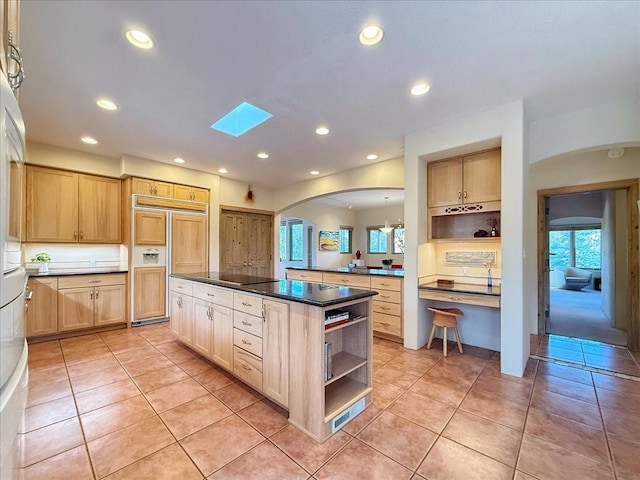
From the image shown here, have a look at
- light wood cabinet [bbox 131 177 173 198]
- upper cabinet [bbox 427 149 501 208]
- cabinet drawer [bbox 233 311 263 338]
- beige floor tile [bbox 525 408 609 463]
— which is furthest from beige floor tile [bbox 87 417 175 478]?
light wood cabinet [bbox 131 177 173 198]

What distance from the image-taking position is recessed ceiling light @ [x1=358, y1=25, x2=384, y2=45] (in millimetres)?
1802

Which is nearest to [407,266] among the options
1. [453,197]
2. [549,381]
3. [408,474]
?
[453,197]

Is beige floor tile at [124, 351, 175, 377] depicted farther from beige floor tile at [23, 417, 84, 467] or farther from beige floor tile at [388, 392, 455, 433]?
beige floor tile at [388, 392, 455, 433]

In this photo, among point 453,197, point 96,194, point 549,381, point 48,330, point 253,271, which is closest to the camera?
point 549,381

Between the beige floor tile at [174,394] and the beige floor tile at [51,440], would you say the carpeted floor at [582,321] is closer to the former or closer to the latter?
the beige floor tile at [174,394]

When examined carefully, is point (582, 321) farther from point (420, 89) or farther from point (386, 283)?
point (420, 89)

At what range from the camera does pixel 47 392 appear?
2375mm

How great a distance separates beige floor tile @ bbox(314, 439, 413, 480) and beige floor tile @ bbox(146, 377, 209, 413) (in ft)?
4.35

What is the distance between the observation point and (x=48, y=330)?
3697 millimetres

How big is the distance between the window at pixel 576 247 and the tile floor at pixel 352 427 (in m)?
8.90

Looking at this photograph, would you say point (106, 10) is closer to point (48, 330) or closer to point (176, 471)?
point (176, 471)

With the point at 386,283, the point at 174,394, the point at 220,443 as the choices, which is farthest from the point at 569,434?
the point at 174,394

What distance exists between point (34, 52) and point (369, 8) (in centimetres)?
242

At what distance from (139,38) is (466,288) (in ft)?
12.4
